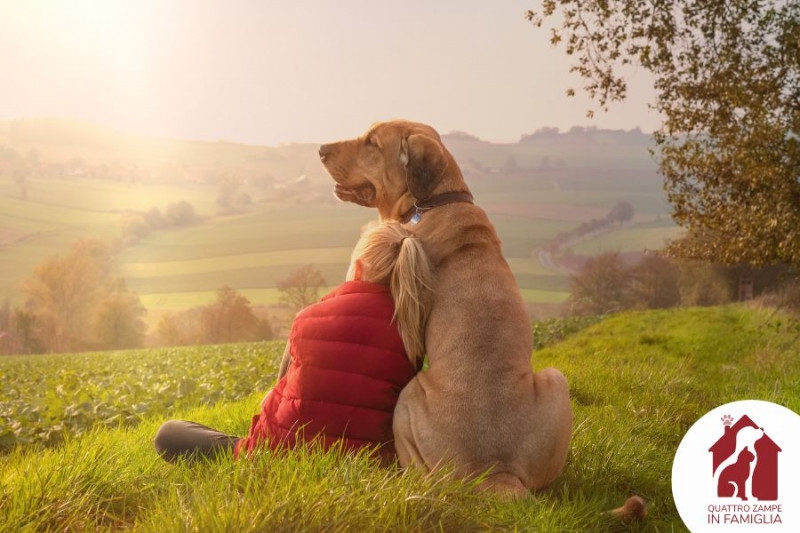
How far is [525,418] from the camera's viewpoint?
3.97 metres

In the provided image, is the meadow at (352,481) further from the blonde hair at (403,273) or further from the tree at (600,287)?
the tree at (600,287)

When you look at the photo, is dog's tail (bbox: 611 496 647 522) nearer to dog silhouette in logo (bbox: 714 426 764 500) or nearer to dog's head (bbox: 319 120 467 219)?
dog silhouette in logo (bbox: 714 426 764 500)

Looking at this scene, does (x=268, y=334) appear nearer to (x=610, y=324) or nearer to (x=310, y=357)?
(x=610, y=324)

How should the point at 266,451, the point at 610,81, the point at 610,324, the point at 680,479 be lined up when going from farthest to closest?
the point at 610,324 → the point at 610,81 → the point at 680,479 → the point at 266,451

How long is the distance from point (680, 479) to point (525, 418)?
117 cm

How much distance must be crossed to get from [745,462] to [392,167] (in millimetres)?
2701

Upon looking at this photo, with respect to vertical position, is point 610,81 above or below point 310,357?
above

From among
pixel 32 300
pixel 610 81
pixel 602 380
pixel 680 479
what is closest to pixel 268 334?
pixel 32 300

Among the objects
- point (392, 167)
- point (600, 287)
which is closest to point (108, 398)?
point (392, 167)

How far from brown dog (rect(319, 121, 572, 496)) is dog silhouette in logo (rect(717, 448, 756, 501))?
39.0 inches

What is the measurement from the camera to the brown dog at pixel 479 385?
12.8 feet

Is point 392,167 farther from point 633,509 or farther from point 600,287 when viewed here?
point 600,287

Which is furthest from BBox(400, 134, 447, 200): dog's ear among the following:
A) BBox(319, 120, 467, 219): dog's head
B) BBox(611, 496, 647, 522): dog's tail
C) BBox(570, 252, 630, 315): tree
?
BBox(570, 252, 630, 315): tree

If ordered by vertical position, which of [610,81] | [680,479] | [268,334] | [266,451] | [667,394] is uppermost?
[610,81]
